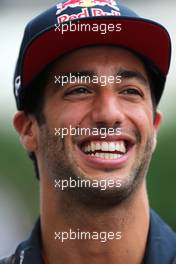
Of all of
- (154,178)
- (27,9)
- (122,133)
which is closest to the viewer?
(122,133)

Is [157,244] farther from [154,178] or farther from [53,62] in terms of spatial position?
[154,178]

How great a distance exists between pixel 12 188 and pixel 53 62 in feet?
5.27

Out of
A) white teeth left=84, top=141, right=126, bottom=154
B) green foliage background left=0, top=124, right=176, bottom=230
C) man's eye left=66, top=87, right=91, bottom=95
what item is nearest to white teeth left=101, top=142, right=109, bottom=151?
white teeth left=84, top=141, right=126, bottom=154

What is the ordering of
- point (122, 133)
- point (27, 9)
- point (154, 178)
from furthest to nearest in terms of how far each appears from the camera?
point (154, 178)
point (27, 9)
point (122, 133)

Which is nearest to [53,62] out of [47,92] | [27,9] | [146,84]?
[47,92]

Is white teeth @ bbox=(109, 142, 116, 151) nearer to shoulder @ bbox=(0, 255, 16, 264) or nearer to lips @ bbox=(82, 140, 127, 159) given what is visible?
lips @ bbox=(82, 140, 127, 159)

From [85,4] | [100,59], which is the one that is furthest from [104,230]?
[85,4]

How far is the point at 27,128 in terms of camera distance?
4.67 feet

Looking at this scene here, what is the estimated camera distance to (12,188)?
2902 mm

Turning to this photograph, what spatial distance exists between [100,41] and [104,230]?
13.9 inches

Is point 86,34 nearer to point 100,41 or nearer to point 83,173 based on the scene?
point 100,41

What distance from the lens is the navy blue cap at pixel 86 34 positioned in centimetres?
133

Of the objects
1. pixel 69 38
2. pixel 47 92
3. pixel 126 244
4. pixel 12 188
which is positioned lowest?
pixel 12 188

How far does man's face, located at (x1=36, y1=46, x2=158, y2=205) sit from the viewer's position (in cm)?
128
